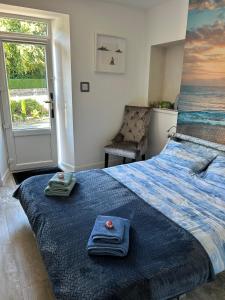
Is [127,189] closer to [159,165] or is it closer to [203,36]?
[159,165]

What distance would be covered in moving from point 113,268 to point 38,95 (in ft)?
10.5

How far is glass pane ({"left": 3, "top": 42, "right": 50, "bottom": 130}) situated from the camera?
351cm

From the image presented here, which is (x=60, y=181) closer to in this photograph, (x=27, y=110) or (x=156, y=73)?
(x=27, y=110)

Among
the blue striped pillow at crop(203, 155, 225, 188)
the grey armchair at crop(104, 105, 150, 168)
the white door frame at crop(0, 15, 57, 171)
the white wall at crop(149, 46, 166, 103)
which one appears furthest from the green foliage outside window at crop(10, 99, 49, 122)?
the blue striped pillow at crop(203, 155, 225, 188)

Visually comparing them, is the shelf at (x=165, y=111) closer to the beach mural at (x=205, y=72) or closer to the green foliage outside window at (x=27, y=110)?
the beach mural at (x=205, y=72)

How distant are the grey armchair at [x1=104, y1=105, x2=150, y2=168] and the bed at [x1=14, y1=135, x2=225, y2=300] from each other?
98 centimetres

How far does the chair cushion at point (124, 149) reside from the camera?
3.45 meters

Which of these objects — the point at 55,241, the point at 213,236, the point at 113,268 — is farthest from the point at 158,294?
the point at 55,241

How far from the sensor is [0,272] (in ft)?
6.10

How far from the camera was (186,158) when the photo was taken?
104 inches

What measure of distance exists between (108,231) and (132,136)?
8.29 ft

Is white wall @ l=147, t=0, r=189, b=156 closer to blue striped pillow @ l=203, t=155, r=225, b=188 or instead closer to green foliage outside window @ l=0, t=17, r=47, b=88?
blue striped pillow @ l=203, t=155, r=225, b=188

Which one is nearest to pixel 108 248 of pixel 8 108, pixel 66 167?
pixel 66 167

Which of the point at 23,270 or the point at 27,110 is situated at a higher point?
the point at 27,110
